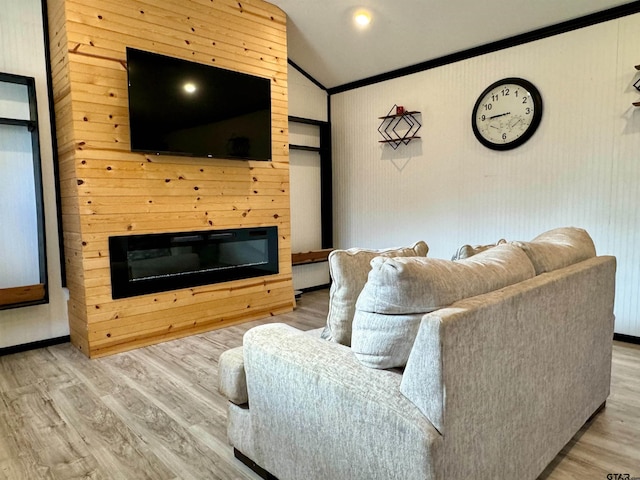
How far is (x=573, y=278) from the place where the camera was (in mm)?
1771

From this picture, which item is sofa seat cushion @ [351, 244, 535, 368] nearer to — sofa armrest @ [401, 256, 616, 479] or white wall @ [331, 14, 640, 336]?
sofa armrest @ [401, 256, 616, 479]

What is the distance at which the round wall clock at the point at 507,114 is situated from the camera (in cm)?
390

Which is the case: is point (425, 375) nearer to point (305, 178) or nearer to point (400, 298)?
point (400, 298)

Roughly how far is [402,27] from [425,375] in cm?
393

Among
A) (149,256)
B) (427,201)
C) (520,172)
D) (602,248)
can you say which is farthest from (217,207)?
(602,248)

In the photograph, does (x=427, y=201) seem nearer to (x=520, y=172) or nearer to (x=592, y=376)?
(x=520, y=172)

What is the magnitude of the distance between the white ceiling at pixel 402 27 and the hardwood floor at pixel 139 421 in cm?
288

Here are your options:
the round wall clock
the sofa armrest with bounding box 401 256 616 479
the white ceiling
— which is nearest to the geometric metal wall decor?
the white ceiling

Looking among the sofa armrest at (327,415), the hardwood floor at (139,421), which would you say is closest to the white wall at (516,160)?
the hardwood floor at (139,421)

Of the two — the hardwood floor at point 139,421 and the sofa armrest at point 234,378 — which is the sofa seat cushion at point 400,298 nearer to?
the sofa armrest at point 234,378

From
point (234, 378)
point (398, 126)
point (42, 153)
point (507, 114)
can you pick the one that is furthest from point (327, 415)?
point (398, 126)

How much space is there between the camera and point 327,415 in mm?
1363

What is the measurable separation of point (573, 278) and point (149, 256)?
3.01 m

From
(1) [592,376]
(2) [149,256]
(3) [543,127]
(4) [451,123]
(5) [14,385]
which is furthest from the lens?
(4) [451,123]
